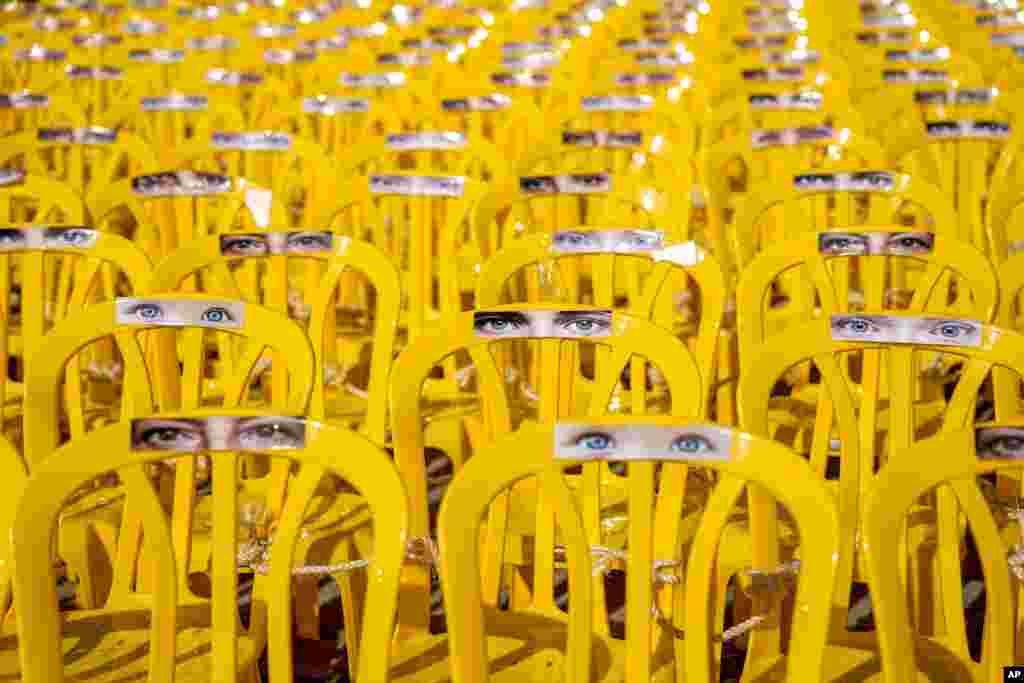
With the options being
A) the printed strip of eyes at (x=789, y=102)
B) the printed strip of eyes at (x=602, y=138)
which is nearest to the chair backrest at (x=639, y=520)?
the printed strip of eyes at (x=602, y=138)

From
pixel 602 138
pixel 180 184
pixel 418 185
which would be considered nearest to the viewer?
pixel 418 185

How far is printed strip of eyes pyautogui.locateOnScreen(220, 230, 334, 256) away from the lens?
2.76m

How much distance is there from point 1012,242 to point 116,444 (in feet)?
7.13

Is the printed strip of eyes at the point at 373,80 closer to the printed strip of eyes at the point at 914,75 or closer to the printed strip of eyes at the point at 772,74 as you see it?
the printed strip of eyes at the point at 772,74

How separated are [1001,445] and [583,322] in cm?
72

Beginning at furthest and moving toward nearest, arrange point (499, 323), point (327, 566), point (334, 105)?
1. point (334, 105)
2. point (327, 566)
3. point (499, 323)

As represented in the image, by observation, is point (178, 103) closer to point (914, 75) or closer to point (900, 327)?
point (914, 75)

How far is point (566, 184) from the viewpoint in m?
3.36

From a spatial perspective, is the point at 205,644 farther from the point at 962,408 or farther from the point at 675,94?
the point at 675,94

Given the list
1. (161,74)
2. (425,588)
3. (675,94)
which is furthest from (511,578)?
(161,74)

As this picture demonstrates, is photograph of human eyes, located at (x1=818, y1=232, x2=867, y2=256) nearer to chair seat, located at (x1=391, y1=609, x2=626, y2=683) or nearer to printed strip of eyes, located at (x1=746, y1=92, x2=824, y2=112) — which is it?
chair seat, located at (x1=391, y1=609, x2=626, y2=683)

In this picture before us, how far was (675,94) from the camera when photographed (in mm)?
5281

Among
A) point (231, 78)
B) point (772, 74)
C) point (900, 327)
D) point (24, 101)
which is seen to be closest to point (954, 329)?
point (900, 327)

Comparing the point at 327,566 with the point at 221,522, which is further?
the point at 327,566
